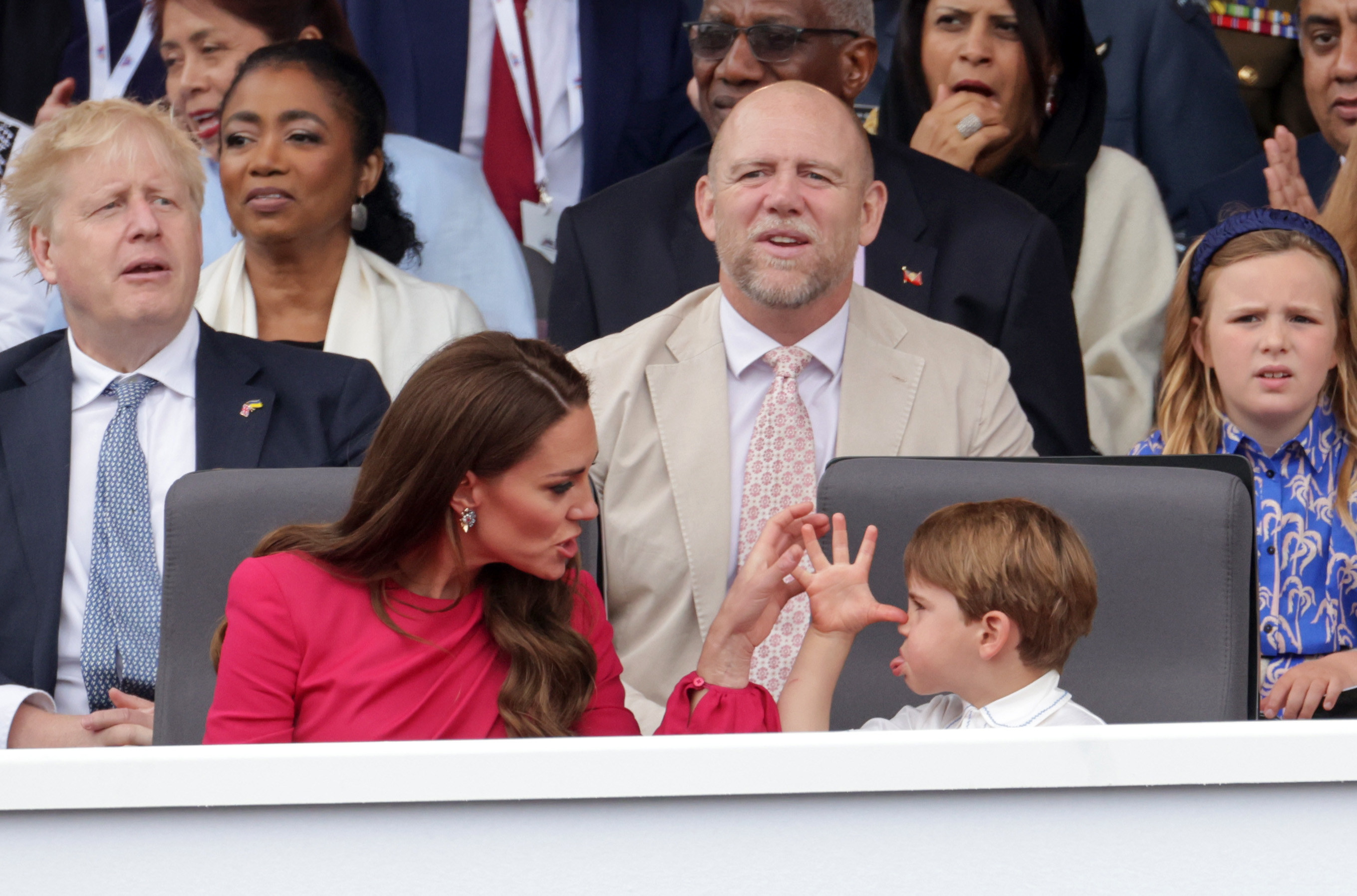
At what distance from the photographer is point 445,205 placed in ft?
9.80

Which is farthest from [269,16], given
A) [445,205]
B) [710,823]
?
[710,823]

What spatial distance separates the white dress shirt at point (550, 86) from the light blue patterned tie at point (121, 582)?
120 cm

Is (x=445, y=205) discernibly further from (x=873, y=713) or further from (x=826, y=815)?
(x=826, y=815)

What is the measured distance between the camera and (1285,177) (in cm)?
285

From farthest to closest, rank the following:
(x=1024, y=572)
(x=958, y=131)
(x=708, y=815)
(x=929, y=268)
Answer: (x=958, y=131) < (x=929, y=268) < (x=1024, y=572) < (x=708, y=815)

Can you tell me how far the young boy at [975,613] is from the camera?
1487mm

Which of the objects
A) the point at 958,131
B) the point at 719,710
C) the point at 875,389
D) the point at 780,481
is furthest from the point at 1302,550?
the point at 958,131

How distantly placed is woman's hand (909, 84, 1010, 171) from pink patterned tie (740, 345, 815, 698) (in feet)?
3.01

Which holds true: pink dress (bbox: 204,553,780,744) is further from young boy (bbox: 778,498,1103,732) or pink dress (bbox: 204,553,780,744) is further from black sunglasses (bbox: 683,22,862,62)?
black sunglasses (bbox: 683,22,862,62)

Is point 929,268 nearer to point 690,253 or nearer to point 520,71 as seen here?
point 690,253

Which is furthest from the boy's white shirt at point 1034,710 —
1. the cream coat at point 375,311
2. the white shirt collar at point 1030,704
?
the cream coat at point 375,311

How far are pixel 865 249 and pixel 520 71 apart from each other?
90cm

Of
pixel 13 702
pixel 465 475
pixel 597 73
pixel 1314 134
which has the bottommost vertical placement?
pixel 13 702

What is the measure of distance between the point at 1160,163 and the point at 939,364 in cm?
108
